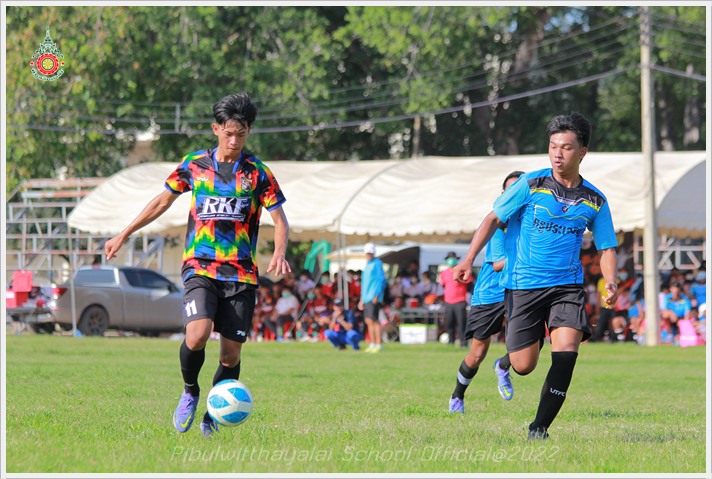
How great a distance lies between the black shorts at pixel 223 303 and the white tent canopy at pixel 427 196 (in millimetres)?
20684

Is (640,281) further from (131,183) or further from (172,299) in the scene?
(131,183)

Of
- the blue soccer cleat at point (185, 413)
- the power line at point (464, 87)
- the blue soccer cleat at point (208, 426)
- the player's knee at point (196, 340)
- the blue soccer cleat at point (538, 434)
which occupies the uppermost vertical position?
the power line at point (464, 87)

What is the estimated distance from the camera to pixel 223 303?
8.42 meters

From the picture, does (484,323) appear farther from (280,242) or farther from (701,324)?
(701,324)

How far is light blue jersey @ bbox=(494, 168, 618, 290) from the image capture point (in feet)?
28.1

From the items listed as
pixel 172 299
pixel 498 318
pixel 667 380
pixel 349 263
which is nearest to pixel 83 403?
pixel 498 318

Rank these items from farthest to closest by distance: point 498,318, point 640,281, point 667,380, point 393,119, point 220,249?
point 393,119 → point 640,281 → point 667,380 → point 498,318 → point 220,249

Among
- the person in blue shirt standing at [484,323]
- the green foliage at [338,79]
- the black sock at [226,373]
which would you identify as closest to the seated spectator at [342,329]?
the green foliage at [338,79]

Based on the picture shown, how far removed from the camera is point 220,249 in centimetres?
833

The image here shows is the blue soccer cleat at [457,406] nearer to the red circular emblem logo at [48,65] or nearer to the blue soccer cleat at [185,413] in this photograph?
the blue soccer cleat at [185,413]

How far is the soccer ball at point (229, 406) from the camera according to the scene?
8.06 m

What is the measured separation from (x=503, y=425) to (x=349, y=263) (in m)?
32.3

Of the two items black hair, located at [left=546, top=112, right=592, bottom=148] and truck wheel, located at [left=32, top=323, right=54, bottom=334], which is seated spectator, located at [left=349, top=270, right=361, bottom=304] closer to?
truck wheel, located at [left=32, top=323, right=54, bottom=334]

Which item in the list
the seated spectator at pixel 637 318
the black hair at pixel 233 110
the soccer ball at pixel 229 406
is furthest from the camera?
the seated spectator at pixel 637 318
